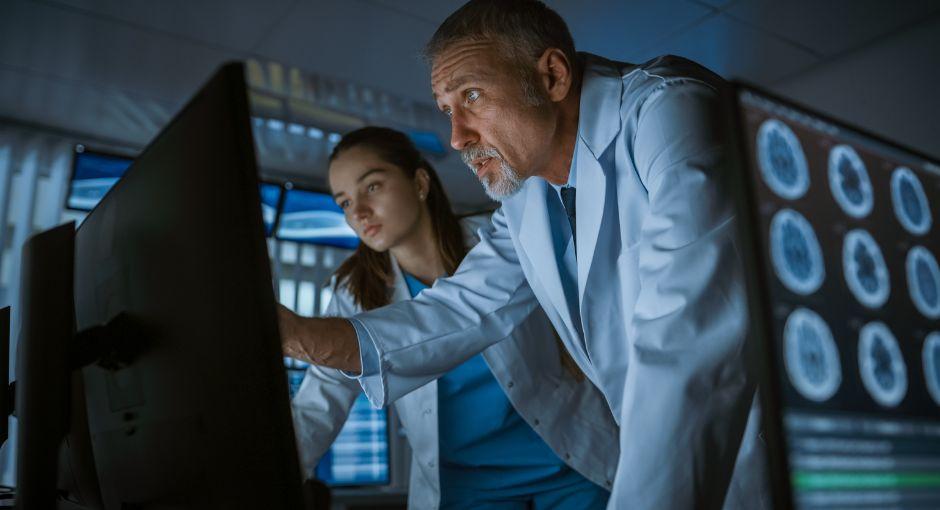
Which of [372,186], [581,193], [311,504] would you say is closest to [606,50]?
[372,186]

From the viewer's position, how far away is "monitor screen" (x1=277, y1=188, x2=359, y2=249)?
4.14 m

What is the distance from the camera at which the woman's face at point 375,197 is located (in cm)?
185

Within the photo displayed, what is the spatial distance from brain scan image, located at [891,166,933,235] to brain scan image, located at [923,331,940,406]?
90 millimetres

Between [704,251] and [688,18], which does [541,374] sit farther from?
[688,18]

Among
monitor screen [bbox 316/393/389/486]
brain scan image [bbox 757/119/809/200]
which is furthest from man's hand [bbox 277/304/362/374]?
monitor screen [bbox 316/393/389/486]

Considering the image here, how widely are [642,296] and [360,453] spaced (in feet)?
9.55

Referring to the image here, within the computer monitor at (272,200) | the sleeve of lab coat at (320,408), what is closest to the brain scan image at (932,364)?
the sleeve of lab coat at (320,408)

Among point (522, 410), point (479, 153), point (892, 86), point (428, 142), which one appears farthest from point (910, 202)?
point (428, 142)

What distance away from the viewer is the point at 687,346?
681mm

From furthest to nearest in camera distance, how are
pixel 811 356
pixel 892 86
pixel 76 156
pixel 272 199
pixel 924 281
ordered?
pixel 272 199 < pixel 76 156 < pixel 892 86 < pixel 924 281 < pixel 811 356

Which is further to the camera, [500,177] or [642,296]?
[500,177]

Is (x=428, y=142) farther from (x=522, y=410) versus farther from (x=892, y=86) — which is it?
(x=522, y=410)

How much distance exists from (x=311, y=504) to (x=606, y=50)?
2304 mm

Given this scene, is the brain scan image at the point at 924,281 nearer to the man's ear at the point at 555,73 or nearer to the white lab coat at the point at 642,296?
the white lab coat at the point at 642,296
